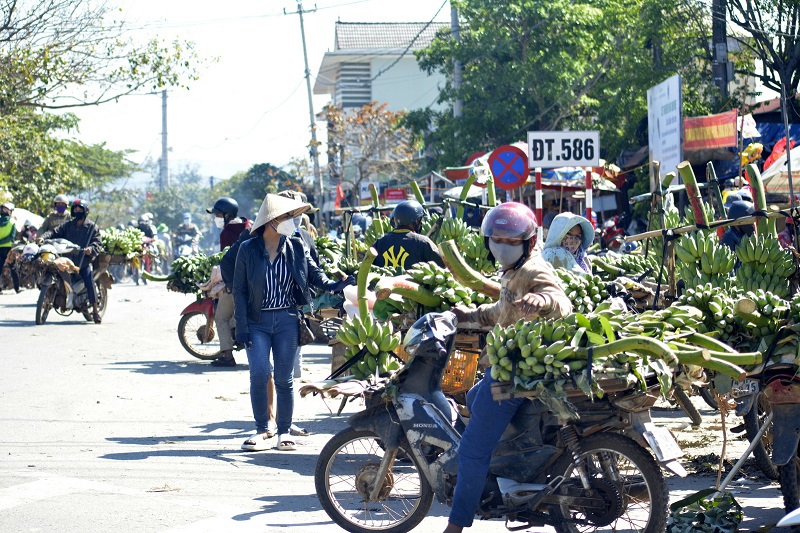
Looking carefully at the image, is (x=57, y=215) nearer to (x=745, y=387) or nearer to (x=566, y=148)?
(x=566, y=148)

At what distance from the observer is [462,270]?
243 inches

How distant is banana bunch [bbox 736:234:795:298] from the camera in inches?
308

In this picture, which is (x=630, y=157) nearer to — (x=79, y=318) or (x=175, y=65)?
(x=175, y=65)

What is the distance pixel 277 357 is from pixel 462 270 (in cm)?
294

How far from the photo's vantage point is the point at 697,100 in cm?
2677

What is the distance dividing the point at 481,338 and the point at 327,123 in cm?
4518

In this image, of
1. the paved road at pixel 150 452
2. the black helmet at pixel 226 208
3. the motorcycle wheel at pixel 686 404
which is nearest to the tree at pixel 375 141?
the paved road at pixel 150 452

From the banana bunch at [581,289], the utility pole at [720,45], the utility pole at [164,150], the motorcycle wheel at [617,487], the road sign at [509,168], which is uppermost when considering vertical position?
the utility pole at [164,150]

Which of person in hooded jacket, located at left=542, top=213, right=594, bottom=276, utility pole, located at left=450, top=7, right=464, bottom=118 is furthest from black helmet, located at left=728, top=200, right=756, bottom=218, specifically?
utility pole, located at left=450, top=7, right=464, bottom=118

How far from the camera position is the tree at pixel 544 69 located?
3098 centimetres

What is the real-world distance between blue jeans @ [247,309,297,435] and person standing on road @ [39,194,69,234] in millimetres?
11189

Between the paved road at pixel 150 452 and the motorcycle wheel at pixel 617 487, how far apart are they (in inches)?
36.3

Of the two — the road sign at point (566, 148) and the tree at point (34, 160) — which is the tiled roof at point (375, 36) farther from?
the road sign at point (566, 148)

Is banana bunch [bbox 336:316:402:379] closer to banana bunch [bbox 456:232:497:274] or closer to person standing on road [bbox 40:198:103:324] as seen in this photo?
banana bunch [bbox 456:232:497:274]
